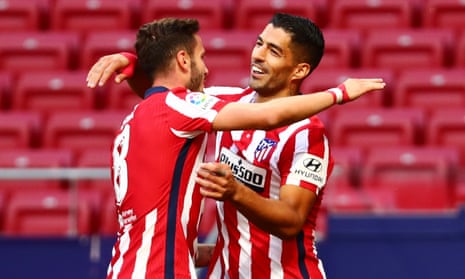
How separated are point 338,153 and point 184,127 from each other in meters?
4.59

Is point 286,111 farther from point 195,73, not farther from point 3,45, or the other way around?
point 3,45

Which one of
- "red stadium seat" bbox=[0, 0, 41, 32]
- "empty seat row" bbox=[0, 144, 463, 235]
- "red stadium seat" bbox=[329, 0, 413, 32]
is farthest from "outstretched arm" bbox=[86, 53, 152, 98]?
"red stadium seat" bbox=[0, 0, 41, 32]

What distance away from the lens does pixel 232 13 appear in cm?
1140

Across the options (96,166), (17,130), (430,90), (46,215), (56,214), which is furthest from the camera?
(430,90)

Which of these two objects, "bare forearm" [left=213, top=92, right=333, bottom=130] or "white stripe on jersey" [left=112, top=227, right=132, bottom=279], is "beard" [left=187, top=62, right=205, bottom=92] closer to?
"bare forearm" [left=213, top=92, right=333, bottom=130]

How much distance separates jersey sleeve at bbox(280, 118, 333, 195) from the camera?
16.4 feet

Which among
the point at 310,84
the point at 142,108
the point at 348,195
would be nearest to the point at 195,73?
the point at 142,108

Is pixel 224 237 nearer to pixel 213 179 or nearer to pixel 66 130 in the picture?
pixel 213 179

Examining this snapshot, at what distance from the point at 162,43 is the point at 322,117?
16.2 ft

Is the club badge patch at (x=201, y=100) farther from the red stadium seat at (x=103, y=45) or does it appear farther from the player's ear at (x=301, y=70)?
the red stadium seat at (x=103, y=45)

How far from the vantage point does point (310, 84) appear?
9.89 m

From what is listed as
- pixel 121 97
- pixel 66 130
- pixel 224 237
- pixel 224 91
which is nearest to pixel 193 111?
pixel 224 237

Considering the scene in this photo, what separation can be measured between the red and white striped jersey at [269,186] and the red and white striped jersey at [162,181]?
0.42 meters

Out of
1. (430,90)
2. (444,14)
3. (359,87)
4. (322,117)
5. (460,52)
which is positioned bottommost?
(322,117)
